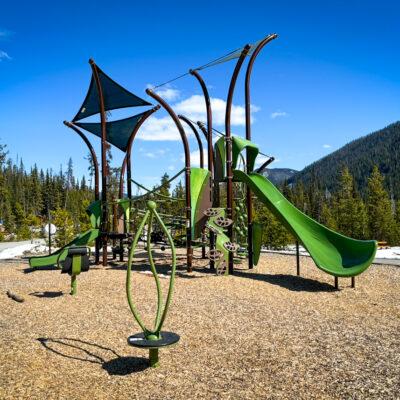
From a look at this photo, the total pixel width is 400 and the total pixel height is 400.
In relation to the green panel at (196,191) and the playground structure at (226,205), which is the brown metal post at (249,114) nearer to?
the playground structure at (226,205)

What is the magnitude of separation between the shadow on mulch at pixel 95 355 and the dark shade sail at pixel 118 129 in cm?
942

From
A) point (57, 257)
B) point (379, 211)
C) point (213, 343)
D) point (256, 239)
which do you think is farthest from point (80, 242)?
point (379, 211)

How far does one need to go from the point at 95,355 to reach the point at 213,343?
155 centimetres

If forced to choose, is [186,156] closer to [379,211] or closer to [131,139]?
[131,139]

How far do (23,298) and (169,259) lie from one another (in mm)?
6468

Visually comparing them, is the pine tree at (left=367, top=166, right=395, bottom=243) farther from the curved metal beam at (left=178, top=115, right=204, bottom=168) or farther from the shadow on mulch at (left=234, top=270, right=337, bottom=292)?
the shadow on mulch at (left=234, top=270, right=337, bottom=292)

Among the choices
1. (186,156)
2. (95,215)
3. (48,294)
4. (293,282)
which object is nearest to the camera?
(48,294)

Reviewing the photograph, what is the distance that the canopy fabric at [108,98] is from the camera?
12445 millimetres

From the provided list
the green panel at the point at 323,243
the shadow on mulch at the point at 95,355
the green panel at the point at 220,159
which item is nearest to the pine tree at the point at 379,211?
the green panel at the point at 220,159

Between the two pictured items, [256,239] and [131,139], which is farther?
[131,139]

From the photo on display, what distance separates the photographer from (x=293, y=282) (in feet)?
31.8

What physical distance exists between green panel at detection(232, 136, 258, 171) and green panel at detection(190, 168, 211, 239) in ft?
2.86

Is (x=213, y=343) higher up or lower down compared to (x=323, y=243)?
lower down

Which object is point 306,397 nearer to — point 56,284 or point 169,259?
point 56,284
